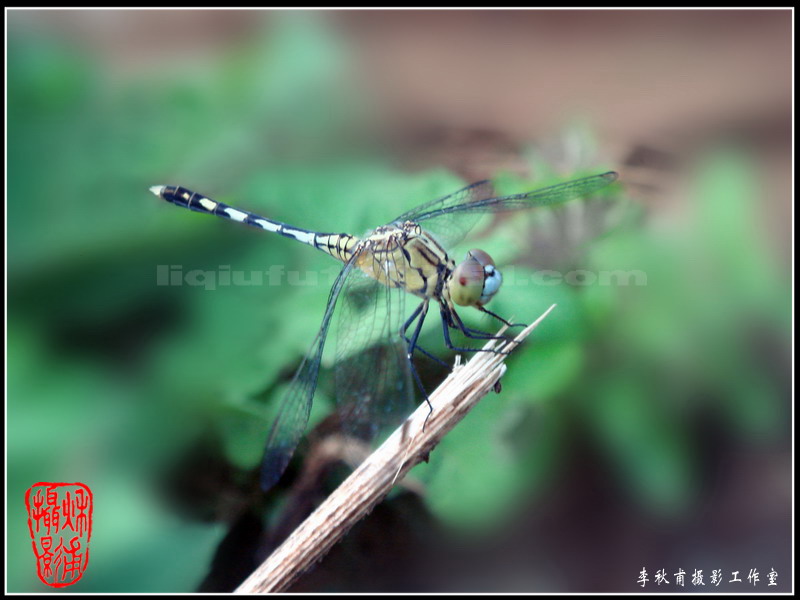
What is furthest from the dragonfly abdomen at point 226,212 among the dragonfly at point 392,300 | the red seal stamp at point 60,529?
the red seal stamp at point 60,529

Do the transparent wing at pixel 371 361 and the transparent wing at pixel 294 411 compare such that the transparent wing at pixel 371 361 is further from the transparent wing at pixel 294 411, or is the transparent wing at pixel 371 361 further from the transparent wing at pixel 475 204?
the transparent wing at pixel 475 204

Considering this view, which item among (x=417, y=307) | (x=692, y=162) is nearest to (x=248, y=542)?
(x=417, y=307)

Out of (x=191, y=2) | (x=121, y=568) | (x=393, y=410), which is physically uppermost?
(x=191, y=2)

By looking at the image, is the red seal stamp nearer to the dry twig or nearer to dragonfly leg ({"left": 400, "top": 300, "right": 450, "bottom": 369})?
the dry twig

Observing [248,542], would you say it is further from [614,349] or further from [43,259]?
[614,349]

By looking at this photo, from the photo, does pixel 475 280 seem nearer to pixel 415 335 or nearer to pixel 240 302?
pixel 415 335

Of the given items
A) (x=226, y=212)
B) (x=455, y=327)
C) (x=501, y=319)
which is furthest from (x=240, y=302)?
(x=501, y=319)
